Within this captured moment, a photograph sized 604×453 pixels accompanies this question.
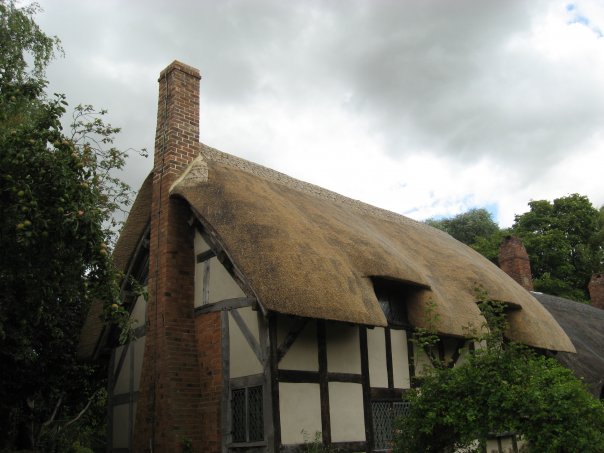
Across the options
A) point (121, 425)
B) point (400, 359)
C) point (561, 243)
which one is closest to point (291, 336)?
point (400, 359)

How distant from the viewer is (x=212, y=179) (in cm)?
941

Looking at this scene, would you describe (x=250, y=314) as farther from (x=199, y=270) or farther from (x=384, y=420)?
(x=384, y=420)

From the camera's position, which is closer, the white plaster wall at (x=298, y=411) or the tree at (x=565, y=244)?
the white plaster wall at (x=298, y=411)

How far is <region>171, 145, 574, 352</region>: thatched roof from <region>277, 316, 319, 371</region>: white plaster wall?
84cm

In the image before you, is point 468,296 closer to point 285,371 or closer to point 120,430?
point 285,371

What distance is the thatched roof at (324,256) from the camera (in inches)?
296

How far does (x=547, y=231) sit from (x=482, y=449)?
28930 mm

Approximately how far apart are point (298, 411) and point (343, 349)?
4.39 ft

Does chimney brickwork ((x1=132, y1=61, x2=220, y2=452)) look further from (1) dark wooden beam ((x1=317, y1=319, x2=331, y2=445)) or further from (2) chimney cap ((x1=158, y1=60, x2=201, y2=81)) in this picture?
(1) dark wooden beam ((x1=317, y1=319, x2=331, y2=445))

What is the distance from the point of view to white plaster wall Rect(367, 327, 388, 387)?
9117mm

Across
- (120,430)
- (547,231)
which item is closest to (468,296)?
(120,430)

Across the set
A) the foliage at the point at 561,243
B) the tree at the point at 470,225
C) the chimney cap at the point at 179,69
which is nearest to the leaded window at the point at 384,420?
the chimney cap at the point at 179,69

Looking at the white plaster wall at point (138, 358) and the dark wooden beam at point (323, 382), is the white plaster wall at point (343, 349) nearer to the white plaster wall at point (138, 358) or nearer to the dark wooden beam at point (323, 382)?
the dark wooden beam at point (323, 382)

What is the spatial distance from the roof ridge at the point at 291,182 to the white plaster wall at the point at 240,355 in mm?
3272
